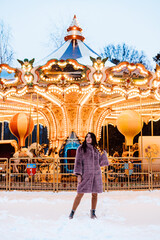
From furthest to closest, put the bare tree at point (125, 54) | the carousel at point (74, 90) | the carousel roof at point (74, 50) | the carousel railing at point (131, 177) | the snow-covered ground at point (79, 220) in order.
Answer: the bare tree at point (125, 54) < the carousel roof at point (74, 50) < the carousel at point (74, 90) < the carousel railing at point (131, 177) < the snow-covered ground at point (79, 220)

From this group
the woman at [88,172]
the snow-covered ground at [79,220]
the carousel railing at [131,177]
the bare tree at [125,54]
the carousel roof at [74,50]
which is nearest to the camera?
the snow-covered ground at [79,220]

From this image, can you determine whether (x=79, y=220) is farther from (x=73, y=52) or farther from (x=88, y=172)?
(x=73, y=52)

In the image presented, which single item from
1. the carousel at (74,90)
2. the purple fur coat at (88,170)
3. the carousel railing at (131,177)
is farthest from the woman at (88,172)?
the carousel at (74,90)

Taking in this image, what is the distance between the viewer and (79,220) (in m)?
4.45

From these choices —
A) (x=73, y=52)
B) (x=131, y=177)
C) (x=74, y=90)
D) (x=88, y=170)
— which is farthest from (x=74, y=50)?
(x=88, y=170)

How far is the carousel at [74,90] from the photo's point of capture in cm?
937

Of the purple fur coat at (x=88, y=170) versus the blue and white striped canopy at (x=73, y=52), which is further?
the blue and white striped canopy at (x=73, y=52)

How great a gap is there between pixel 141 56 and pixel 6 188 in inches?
995

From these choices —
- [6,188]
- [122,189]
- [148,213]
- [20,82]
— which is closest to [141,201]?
[148,213]

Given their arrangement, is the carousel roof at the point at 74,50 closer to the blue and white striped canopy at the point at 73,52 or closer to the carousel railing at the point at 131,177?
the blue and white striped canopy at the point at 73,52

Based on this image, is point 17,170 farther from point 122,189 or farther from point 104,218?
point 104,218

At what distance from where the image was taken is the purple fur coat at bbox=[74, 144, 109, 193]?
4578mm

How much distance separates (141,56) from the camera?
30266 millimetres

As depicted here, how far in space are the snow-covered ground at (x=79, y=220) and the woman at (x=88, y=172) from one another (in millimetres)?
356
